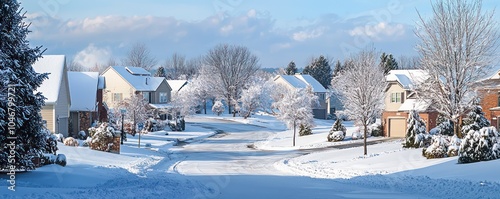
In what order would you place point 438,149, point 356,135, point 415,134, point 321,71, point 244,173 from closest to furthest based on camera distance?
point 244,173, point 438,149, point 415,134, point 356,135, point 321,71

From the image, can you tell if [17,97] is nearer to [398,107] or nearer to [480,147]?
[480,147]

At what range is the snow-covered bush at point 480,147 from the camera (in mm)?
24594

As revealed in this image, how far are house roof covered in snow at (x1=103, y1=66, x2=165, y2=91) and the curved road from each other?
886 centimetres


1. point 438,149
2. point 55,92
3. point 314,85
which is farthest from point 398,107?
point 314,85

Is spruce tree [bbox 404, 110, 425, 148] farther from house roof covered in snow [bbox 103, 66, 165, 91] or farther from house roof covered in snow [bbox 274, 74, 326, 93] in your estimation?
house roof covered in snow [bbox 274, 74, 326, 93]

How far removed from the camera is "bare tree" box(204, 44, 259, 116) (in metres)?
101

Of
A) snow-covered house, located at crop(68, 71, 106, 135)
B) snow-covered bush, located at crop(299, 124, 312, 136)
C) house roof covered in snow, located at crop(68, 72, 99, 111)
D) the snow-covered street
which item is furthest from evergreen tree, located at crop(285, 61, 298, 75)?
the snow-covered street

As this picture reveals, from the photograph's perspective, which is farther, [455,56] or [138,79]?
[138,79]

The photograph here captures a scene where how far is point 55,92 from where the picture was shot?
134 ft

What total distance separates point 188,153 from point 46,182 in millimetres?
27157

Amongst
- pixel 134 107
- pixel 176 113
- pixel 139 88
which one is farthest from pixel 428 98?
pixel 139 88

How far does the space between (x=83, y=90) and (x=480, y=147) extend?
35683 mm

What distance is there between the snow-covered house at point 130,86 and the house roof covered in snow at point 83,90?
59.2 feet

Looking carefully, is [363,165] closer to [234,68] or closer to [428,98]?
[428,98]
